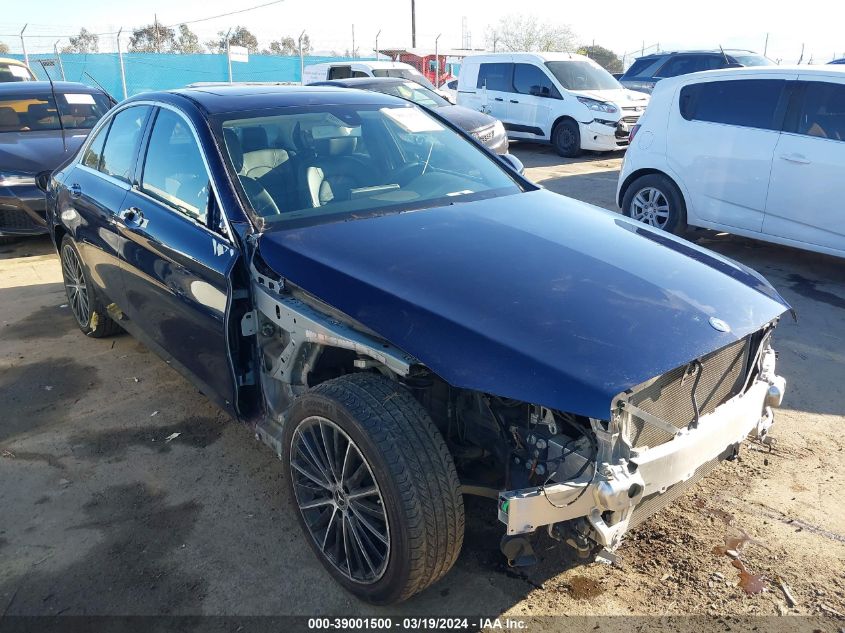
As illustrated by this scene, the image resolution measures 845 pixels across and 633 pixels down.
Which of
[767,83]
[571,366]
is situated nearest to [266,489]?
[571,366]

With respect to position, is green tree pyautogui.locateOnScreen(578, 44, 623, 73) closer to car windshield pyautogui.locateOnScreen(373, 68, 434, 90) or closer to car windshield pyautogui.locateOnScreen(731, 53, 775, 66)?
car windshield pyautogui.locateOnScreen(731, 53, 775, 66)

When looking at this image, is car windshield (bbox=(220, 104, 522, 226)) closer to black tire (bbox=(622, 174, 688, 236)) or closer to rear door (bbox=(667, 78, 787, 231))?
rear door (bbox=(667, 78, 787, 231))

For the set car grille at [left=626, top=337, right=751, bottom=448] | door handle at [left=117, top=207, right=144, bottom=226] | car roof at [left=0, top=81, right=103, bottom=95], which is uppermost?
car roof at [left=0, top=81, right=103, bottom=95]

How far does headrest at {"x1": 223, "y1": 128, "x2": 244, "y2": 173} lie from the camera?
3215mm

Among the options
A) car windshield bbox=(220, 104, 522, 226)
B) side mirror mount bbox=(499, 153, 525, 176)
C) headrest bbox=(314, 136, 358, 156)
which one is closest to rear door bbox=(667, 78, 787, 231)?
side mirror mount bbox=(499, 153, 525, 176)

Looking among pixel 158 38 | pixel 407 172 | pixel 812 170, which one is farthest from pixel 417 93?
pixel 158 38

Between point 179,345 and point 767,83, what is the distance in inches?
218

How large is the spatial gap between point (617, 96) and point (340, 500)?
Answer: 1208cm

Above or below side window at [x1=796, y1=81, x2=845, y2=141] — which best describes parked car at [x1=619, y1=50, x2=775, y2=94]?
above

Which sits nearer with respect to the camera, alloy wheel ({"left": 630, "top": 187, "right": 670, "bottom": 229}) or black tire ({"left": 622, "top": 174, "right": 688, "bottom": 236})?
black tire ({"left": 622, "top": 174, "right": 688, "bottom": 236})

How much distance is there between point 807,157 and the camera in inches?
230

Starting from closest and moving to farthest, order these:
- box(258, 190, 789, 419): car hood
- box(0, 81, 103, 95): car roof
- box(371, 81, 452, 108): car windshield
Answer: box(258, 190, 789, 419): car hood → box(0, 81, 103, 95): car roof → box(371, 81, 452, 108): car windshield

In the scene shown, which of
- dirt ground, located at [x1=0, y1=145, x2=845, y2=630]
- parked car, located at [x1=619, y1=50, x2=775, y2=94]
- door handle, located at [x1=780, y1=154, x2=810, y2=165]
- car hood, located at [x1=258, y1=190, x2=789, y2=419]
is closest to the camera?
car hood, located at [x1=258, y1=190, x2=789, y2=419]

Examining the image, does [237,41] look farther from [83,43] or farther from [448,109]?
[448,109]
